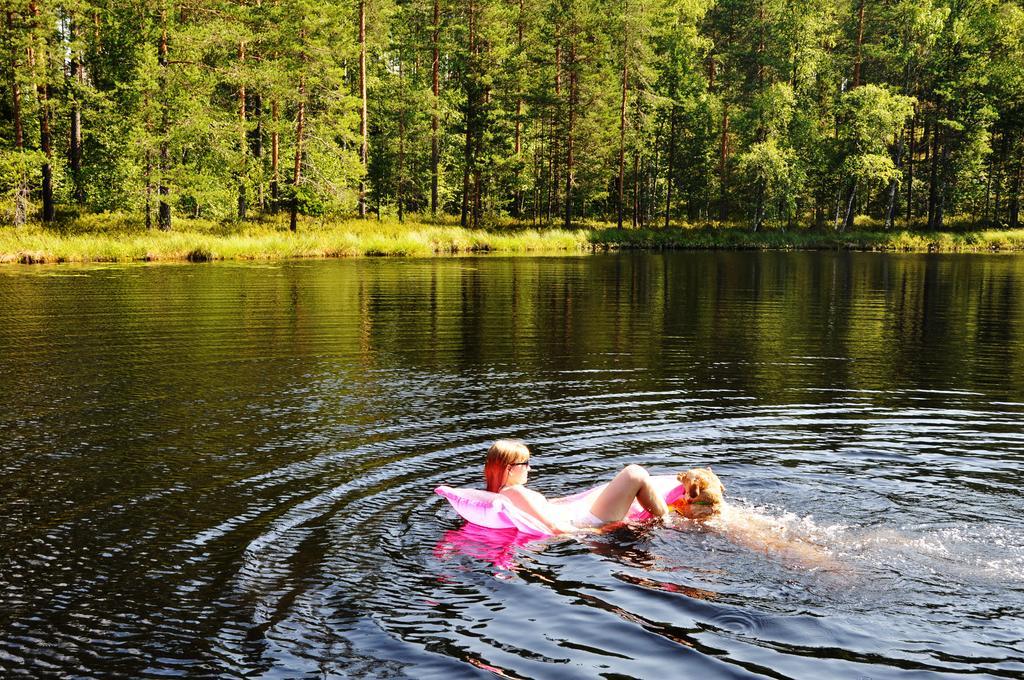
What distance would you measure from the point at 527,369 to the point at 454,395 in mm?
2717

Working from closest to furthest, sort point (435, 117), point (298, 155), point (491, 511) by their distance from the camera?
1. point (491, 511)
2. point (298, 155)
3. point (435, 117)

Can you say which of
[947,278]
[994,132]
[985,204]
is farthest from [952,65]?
[947,278]

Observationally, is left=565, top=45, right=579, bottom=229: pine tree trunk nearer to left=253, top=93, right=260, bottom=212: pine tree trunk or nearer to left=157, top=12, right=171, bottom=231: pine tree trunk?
left=253, top=93, right=260, bottom=212: pine tree trunk

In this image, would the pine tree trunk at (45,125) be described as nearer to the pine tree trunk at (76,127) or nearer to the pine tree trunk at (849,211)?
the pine tree trunk at (76,127)

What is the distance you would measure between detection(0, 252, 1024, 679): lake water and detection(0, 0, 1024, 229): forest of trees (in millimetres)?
31911

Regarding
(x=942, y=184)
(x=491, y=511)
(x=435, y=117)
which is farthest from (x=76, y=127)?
(x=942, y=184)

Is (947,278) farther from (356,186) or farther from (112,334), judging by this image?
(356,186)

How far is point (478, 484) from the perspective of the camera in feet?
31.6

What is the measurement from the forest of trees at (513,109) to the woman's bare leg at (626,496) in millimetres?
44662

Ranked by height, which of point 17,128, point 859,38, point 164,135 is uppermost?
point 859,38

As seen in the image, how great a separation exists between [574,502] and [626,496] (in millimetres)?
539

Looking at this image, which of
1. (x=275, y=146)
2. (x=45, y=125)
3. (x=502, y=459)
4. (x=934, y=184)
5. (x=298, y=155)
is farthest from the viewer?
(x=934, y=184)

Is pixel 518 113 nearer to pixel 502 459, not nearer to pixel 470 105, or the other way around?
pixel 470 105

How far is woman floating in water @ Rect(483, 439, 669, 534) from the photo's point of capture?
803cm
